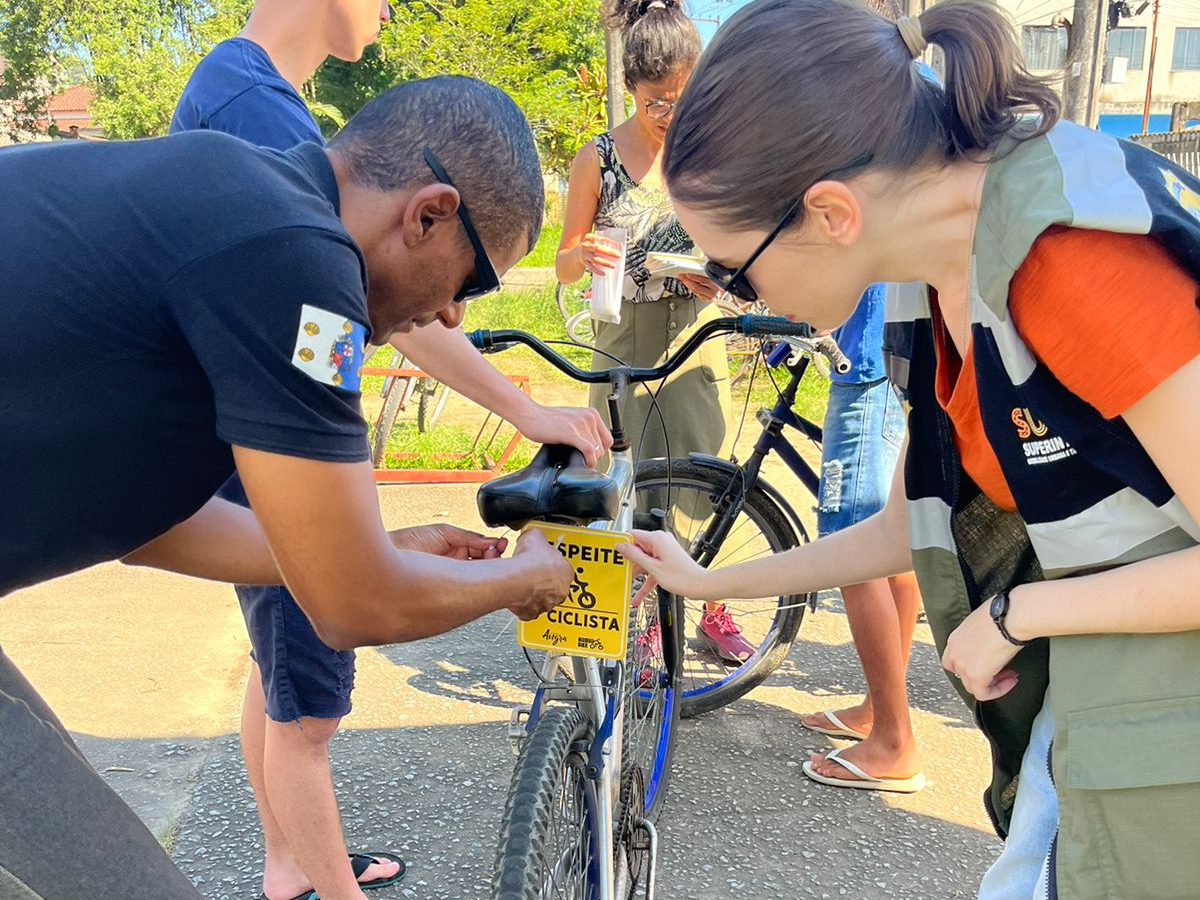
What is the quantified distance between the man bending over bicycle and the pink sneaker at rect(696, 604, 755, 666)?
7.07 ft

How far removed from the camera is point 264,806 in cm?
255

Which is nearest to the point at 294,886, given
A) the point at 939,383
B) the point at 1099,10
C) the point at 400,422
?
the point at 939,383

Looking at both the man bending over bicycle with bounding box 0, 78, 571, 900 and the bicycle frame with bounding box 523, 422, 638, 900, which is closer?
the man bending over bicycle with bounding box 0, 78, 571, 900

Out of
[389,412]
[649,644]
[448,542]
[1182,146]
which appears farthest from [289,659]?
[1182,146]

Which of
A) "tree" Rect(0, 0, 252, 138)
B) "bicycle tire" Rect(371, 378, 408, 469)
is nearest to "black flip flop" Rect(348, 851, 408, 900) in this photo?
"bicycle tire" Rect(371, 378, 408, 469)

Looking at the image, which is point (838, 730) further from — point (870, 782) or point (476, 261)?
point (476, 261)

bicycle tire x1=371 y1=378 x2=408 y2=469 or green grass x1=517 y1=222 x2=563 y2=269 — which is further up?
bicycle tire x1=371 y1=378 x2=408 y2=469

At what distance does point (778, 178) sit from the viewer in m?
1.27

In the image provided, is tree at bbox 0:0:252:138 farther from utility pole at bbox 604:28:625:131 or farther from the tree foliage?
utility pole at bbox 604:28:625:131

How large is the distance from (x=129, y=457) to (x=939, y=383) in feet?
3.60

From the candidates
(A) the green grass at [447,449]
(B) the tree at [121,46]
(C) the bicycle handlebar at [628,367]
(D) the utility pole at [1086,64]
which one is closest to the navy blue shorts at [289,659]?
(C) the bicycle handlebar at [628,367]

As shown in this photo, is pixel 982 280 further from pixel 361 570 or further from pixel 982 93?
pixel 361 570

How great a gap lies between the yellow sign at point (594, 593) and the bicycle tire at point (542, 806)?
146mm

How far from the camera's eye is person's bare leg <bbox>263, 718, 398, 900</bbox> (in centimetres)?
219
